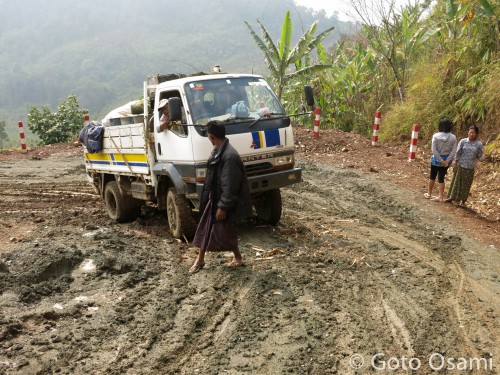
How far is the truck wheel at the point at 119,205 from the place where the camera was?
912 cm

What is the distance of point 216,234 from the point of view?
6012mm

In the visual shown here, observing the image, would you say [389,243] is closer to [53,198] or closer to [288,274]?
[288,274]

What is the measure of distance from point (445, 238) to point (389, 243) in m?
0.87

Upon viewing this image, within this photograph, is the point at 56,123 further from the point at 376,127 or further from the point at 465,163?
the point at 465,163

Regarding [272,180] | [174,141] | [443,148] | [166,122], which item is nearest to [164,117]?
[166,122]

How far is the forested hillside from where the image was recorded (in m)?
89.6

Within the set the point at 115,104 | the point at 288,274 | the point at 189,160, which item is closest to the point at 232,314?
the point at 288,274

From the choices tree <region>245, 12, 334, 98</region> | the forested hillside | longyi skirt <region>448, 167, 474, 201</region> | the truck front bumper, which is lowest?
longyi skirt <region>448, 167, 474, 201</region>

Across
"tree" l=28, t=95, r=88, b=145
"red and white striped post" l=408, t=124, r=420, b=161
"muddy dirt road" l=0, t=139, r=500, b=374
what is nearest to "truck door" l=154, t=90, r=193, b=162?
"muddy dirt road" l=0, t=139, r=500, b=374

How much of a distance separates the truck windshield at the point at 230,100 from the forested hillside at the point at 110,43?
6106 cm

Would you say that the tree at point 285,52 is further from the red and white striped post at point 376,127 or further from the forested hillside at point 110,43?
the forested hillside at point 110,43

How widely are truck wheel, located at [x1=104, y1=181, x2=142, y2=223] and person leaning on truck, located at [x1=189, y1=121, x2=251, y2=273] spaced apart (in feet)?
10.9

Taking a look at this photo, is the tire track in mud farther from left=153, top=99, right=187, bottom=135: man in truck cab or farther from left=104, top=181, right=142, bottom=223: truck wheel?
left=104, top=181, right=142, bottom=223: truck wheel

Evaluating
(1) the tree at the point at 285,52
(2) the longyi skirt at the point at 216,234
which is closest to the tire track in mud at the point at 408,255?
(2) the longyi skirt at the point at 216,234
